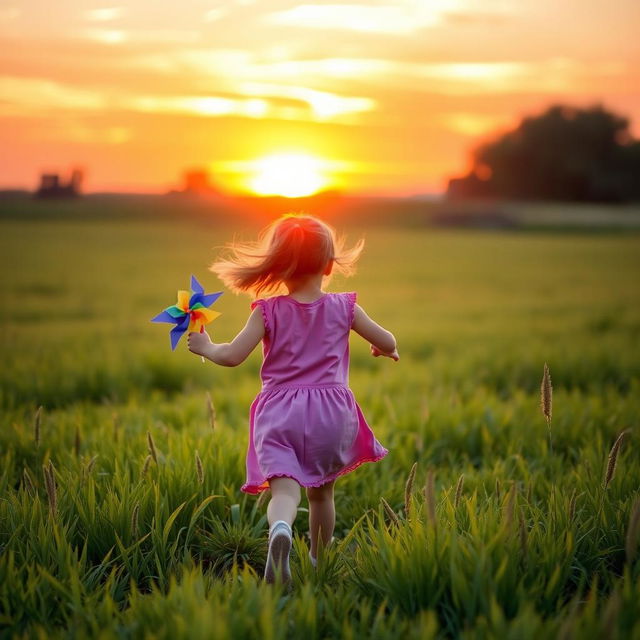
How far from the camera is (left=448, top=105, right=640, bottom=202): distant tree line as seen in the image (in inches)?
2611

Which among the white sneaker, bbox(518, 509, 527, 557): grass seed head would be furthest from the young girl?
bbox(518, 509, 527, 557): grass seed head

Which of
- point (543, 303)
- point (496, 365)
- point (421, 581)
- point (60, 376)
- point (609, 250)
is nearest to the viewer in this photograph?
point (421, 581)

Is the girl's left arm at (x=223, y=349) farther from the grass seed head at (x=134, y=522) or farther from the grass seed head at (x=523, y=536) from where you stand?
the grass seed head at (x=523, y=536)

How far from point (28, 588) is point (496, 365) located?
248 inches

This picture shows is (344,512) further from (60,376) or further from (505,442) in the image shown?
(60,376)

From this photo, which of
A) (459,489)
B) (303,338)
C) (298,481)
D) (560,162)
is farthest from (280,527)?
(560,162)

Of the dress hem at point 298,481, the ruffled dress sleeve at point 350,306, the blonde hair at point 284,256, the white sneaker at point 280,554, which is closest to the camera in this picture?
the white sneaker at point 280,554

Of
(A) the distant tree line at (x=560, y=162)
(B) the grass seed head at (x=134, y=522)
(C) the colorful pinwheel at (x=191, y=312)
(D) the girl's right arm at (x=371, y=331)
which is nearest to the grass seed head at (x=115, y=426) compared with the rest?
(B) the grass seed head at (x=134, y=522)

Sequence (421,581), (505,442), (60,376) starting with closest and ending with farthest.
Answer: (421,581) < (505,442) < (60,376)

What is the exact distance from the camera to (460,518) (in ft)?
10.3

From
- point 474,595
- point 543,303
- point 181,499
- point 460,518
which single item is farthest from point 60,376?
point 543,303

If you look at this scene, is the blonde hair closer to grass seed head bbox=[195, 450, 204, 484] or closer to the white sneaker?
grass seed head bbox=[195, 450, 204, 484]

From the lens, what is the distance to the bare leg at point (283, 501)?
303cm

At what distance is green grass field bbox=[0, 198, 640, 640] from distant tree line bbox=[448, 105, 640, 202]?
191ft
